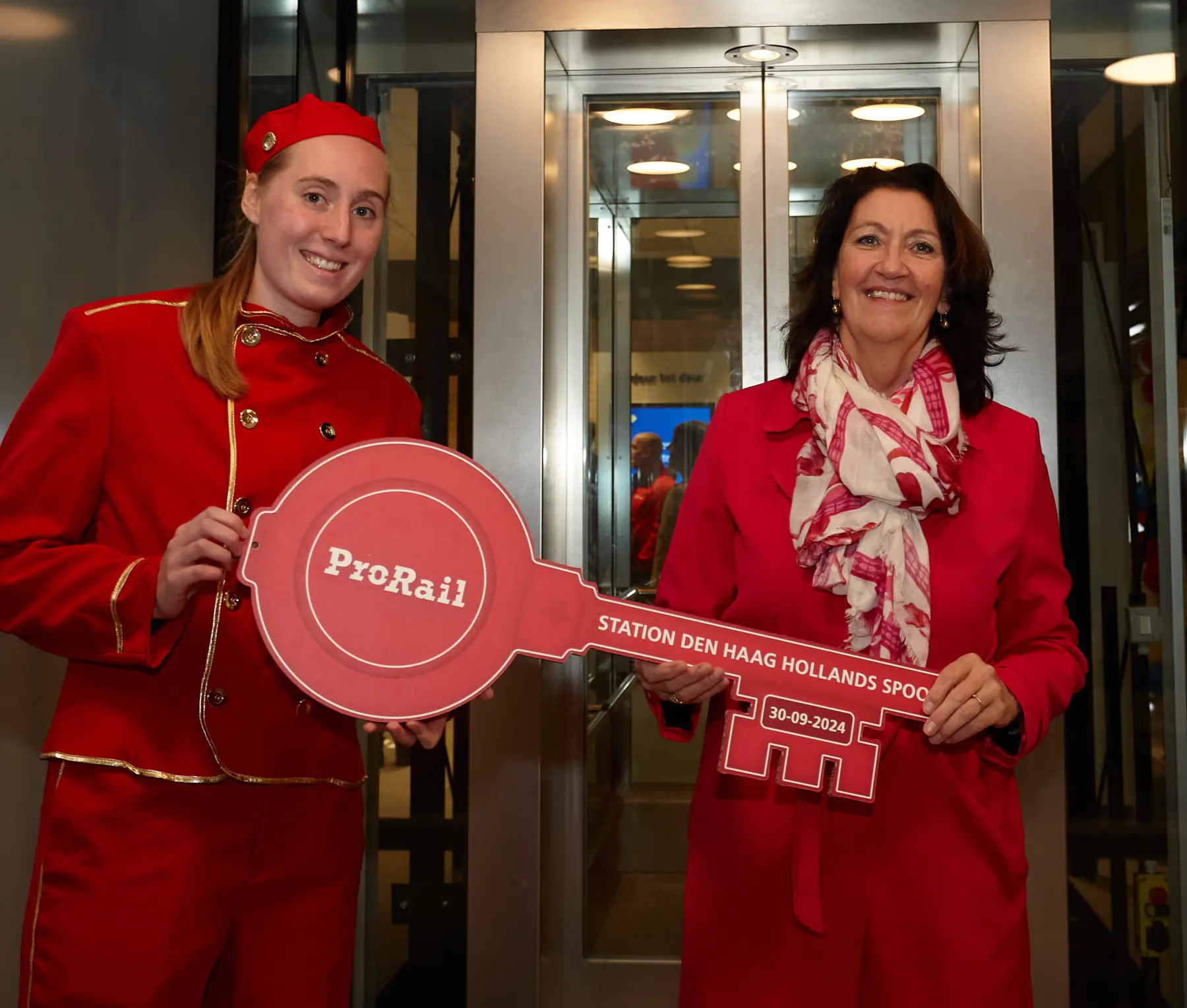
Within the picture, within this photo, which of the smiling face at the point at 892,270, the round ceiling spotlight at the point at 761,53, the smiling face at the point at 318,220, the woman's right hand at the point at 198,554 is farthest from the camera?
the round ceiling spotlight at the point at 761,53

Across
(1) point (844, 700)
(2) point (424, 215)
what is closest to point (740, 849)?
(1) point (844, 700)

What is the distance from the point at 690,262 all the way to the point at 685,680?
1.51 metres

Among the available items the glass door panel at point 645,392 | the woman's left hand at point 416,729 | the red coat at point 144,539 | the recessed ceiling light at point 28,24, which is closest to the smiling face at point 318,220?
the red coat at point 144,539

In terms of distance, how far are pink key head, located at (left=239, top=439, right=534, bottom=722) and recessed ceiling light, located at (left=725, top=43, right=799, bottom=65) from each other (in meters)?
1.59

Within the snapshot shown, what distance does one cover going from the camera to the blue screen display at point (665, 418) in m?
2.83

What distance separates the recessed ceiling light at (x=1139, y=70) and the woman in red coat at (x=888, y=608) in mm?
1158

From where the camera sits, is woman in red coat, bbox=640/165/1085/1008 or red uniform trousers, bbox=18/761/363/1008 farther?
woman in red coat, bbox=640/165/1085/1008

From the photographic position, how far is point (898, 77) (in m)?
2.80

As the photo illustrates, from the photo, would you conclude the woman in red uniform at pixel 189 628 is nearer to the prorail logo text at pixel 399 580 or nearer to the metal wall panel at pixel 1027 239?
the prorail logo text at pixel 399 580

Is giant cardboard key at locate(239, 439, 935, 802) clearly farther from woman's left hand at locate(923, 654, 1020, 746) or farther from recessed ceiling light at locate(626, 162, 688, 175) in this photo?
recessed ceiling light at locate(626, 162, 688, 175)

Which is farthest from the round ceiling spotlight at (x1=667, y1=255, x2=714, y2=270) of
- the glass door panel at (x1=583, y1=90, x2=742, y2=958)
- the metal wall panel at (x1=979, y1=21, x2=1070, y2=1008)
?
the metal wall panel at (x1=979, y1=21, x2=1070, y2=1008)

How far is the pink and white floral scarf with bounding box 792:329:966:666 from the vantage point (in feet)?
5.60

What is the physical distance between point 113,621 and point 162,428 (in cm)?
27

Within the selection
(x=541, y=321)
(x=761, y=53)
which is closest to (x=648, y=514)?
(x=541, y=321)
